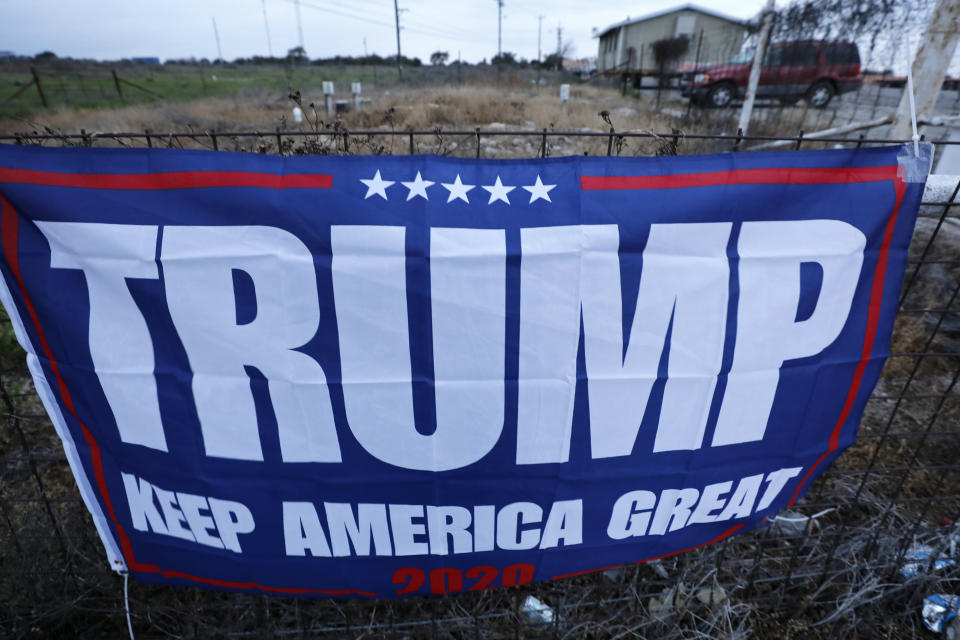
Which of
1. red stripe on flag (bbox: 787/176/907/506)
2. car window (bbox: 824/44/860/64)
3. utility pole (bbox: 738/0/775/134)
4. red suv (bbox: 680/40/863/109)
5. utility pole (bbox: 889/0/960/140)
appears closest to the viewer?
red stripe on flag (bbox: 787/176/907/506)

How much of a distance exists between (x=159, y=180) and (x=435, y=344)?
0.92 meters

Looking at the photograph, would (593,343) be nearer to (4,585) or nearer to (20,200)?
(20,200)

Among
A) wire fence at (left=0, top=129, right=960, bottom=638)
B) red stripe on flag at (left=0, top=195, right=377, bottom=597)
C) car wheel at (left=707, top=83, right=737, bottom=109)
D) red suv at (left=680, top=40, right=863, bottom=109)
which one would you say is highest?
red suv at (left=680, top=40, right=863, bottom=109)

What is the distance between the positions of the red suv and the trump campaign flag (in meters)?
12.8

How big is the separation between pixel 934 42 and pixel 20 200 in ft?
20.0

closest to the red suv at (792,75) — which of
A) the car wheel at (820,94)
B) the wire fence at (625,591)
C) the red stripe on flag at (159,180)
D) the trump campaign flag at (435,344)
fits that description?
the car wheel at (820,94)

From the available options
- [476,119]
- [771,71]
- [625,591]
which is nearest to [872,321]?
[625,591]

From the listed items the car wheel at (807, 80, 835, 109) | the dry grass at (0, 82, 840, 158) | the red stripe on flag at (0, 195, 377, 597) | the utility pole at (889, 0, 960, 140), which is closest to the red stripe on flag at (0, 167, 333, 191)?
the red stripe on flag at (0, 195, 377, 597)

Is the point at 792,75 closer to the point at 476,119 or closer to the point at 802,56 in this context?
the point at 802,56

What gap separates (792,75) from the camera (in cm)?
1312

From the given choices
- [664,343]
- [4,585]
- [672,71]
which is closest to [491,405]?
[664,343]

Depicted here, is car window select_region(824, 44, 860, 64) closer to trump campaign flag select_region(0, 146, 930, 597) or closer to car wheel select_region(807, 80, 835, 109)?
car wheel select_region(807, 80, 835, 109)

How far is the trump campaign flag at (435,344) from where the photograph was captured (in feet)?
5.13

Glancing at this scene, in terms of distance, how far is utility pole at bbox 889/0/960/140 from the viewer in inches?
166
